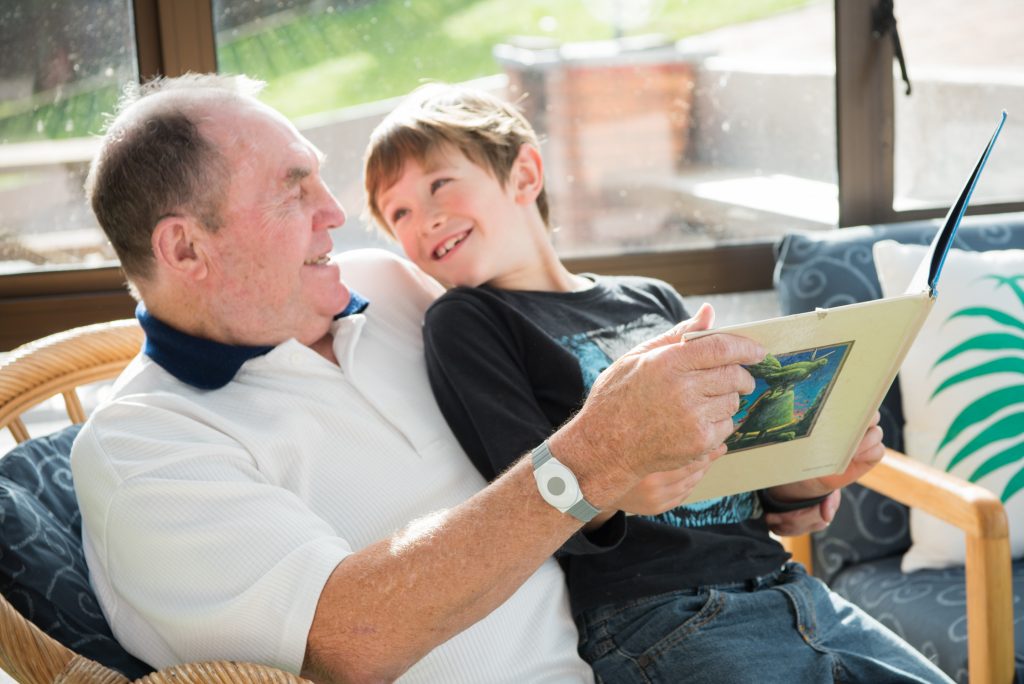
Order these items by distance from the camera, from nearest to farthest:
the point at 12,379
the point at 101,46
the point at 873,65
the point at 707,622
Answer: the point at 707,622
the point at 12,379
the point at 101,46
the point at 873,65

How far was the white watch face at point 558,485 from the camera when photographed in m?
1.17

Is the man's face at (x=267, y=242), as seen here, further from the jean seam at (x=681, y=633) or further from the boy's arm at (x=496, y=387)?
the jean seam at (x=681, y=633)

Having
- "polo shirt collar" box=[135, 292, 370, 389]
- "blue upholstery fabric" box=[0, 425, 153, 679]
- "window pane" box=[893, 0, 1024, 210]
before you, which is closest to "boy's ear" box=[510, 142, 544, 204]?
"polo shirt collar" box=[135, 292, 370, 389]

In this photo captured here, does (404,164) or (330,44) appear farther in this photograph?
(330,44)

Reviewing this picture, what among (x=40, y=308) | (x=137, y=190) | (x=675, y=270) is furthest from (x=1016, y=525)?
(x=40, y=308)

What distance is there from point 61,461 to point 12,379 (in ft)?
0.46

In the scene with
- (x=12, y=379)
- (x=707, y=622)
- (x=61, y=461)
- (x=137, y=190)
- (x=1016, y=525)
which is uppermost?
(x=137, y=190)

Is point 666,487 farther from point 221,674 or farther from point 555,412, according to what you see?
point 221,674

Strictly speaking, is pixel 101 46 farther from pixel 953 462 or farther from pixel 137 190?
pixel 953 462

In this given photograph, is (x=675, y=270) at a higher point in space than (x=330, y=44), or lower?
lower

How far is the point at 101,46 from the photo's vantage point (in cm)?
219

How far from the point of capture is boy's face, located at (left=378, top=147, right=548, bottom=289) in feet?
5.47

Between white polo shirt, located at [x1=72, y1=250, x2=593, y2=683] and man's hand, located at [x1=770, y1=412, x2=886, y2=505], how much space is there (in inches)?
16.3

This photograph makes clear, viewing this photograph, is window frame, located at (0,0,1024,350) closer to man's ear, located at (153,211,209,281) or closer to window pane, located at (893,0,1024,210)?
window pane, located at (893,0,1024,210)
